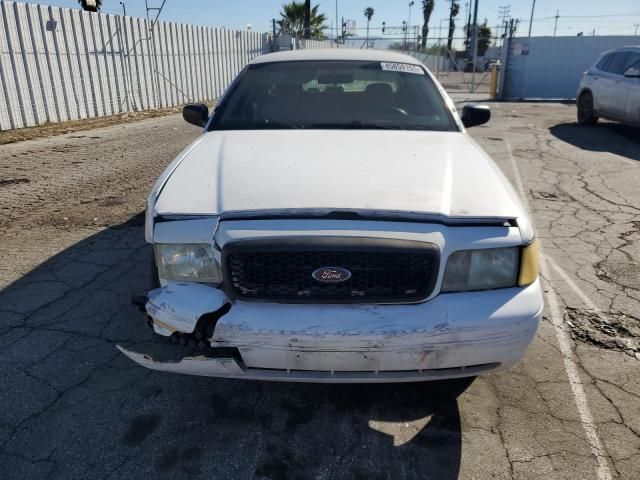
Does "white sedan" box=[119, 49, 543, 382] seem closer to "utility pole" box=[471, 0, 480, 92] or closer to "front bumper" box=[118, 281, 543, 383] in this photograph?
"front bumper" box=[118, 281, 543, 383]

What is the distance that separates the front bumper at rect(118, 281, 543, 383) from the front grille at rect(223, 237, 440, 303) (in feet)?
0.17

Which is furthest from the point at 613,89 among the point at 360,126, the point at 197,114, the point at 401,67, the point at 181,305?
the point at 181,305

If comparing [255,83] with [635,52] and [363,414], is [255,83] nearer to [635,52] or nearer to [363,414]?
[363,414]

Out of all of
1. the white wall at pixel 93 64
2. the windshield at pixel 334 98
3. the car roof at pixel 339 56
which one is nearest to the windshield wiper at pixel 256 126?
the windshield at pixel 334 98

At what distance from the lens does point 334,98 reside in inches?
144

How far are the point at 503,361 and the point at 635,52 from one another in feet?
35.0

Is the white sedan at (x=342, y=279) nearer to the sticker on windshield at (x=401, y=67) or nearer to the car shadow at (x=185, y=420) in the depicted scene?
the car shadow at (x=185, y=420)

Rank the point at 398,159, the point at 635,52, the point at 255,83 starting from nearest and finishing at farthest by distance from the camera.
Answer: the point at 398,159 < the point at 255,83 < the point at 635,52

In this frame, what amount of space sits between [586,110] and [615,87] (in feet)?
5.12

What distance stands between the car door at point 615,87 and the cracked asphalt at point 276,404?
22.9 feet

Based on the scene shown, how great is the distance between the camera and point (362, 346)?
1979 millimetres

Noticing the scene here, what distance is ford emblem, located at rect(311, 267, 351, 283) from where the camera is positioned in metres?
2.03

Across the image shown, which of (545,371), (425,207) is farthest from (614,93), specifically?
(425,207)

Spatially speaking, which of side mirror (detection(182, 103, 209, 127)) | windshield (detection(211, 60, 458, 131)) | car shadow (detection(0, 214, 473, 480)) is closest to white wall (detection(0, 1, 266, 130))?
side mirror (detection(182, 103, 209, 127))
